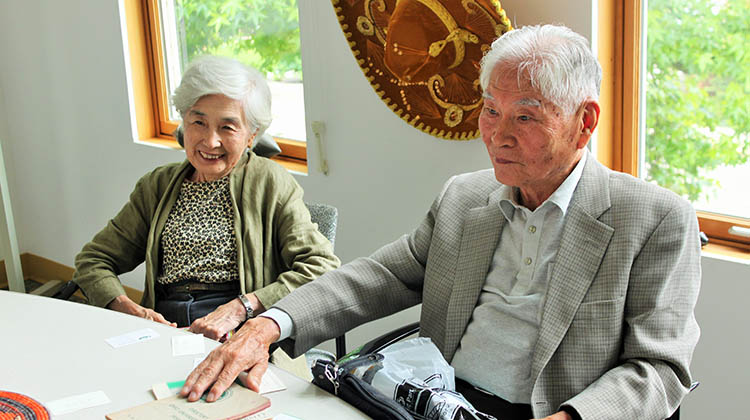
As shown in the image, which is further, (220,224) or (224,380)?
(220,224)

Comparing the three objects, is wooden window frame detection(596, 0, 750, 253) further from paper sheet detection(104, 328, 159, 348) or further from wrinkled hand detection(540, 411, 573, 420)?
paper sheet detection(104, 328, 159, 348)

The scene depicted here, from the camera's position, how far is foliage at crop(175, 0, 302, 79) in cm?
337

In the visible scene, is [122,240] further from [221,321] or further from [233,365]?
[233,365]

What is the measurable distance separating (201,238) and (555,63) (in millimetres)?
Result: 1191

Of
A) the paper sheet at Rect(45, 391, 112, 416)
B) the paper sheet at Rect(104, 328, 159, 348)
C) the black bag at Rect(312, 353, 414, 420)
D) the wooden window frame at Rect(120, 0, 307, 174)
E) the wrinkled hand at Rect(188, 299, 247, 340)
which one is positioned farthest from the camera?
the wooden window frame at Rect(120, 0, 307, 174)

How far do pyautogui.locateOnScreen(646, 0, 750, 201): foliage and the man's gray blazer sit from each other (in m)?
0.62

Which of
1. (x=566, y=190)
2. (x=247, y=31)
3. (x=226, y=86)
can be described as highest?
(x=247, y=31)

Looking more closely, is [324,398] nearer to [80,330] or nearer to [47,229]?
[80,330]

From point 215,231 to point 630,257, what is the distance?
4.05ft

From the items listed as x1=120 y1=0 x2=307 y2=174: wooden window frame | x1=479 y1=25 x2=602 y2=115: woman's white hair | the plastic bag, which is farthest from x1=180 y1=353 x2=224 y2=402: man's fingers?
x1=120 y1=0 x2=307 y2=174: wooden window frame

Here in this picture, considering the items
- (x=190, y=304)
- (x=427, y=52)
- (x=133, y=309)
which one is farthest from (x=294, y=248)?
(x=427, y=52)

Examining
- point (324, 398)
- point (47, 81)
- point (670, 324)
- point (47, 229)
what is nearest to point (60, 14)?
point (47, 81)

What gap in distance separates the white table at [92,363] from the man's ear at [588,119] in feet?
2.52

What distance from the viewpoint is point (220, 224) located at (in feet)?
7.66
